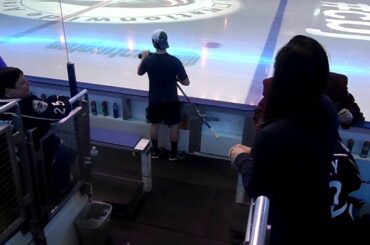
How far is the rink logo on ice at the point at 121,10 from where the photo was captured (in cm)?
425

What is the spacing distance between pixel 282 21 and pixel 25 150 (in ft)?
12.4

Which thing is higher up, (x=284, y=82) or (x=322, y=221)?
(x=284, y=82)

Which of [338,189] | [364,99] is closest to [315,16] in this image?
[364,99]

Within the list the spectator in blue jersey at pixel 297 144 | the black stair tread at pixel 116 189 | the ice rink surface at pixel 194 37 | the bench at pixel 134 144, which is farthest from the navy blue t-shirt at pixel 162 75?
the spectator in blue jersey at pixel 297 144

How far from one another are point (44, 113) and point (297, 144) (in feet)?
2.97

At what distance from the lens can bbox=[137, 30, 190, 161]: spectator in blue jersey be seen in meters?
2.26

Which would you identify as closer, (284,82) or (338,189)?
(284,82)

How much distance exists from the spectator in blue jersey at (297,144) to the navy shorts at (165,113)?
57.6 inches

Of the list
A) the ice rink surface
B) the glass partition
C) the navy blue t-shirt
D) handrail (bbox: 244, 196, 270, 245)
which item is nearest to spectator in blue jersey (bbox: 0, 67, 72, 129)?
handrail (bbox: 244, 196, 270, 245)

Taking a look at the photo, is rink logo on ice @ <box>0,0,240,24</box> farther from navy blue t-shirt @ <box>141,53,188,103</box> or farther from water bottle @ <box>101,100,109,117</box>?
navy blue t-shirt @ <box>141,53,188,103</box>

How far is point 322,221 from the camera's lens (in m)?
0.92

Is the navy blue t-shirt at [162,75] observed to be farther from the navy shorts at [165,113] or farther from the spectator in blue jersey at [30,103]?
the spectator in blue jersey at [30,103]

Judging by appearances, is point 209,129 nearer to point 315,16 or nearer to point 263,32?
point 263,32

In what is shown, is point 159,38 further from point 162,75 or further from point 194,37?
point 194,37
